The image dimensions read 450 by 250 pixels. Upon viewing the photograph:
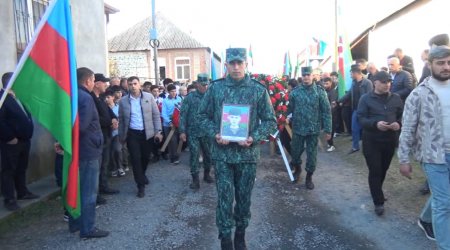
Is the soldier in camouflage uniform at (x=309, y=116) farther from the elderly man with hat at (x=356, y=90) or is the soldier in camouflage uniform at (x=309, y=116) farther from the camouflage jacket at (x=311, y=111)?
the elderly man with hat at (x=356, y=90)

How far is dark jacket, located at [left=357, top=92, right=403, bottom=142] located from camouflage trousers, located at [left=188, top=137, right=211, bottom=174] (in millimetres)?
3061

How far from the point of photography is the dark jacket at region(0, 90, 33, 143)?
5.88 meters

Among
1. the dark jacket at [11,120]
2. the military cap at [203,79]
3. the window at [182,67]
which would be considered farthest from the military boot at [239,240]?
the window at [182,67]

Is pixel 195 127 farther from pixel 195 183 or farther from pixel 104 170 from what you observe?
pixel 104 170

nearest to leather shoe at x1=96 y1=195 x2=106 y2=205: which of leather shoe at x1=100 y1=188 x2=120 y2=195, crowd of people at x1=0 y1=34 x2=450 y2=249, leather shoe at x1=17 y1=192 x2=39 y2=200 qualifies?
crowd of people at x1=0 y1=34 x2=450 y2=249

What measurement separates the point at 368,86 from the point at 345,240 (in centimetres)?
569

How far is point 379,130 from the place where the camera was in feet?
18.0

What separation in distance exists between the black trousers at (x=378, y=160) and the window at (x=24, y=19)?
637 cm

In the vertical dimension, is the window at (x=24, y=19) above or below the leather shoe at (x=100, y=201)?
above

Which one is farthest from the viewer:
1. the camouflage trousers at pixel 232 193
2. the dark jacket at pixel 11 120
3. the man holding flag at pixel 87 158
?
the dark jacket at pixel 11 120

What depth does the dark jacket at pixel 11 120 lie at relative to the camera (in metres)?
5.88

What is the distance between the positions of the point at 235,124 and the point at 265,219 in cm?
196

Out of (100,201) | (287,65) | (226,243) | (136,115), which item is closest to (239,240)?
(226,243)

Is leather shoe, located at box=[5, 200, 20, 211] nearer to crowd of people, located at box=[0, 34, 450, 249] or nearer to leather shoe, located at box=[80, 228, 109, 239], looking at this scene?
crowd of people, located at box=[0, 34, 450, 249]
